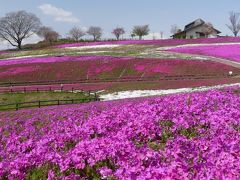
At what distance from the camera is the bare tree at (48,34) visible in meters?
162

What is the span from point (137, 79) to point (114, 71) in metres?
7.69

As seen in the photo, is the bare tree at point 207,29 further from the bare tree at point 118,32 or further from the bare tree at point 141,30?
the bare tree at point 118,32

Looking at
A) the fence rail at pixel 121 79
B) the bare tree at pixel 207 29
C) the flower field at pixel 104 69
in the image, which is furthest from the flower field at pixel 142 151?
the bare tree at pixel 207 29

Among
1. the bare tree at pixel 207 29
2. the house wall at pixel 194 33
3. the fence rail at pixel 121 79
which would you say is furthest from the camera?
the house wall at pixel 194 33

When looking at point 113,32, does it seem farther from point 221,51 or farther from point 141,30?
point 221,51

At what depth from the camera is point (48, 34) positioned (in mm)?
163500

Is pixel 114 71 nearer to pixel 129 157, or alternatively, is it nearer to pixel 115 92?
pixel 115 92

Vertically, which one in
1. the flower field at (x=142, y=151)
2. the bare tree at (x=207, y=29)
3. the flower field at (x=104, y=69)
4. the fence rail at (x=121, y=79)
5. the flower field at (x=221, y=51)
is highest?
the bare tree at (x=207, y=29)

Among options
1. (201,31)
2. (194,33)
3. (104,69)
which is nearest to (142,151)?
(104,69)

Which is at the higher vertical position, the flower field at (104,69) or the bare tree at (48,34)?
the bare tree at (48,34)

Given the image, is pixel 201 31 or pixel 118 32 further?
pixel 118 32

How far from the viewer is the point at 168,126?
11852 millimetres

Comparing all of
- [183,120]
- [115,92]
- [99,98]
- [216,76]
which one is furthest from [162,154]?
[216,76]

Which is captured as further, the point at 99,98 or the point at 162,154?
the point at 99,98
